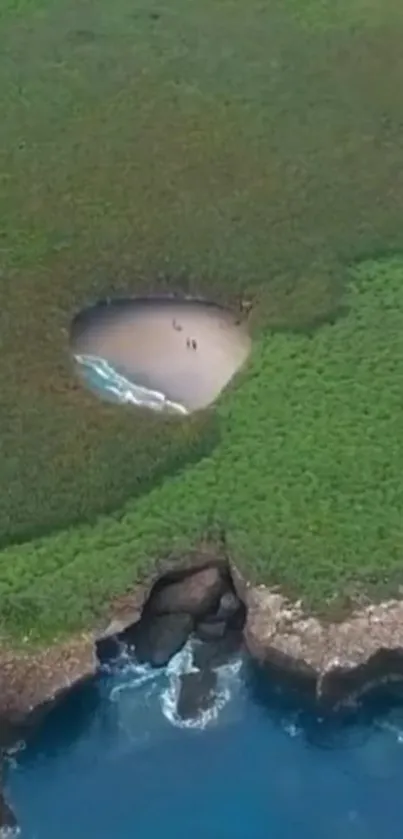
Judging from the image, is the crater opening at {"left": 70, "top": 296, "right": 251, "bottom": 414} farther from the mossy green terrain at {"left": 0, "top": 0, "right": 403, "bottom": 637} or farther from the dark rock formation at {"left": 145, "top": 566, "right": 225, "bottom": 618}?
the dark rock formation at {"left": 145, "top": 566, "right": 225, "bottom": 618}

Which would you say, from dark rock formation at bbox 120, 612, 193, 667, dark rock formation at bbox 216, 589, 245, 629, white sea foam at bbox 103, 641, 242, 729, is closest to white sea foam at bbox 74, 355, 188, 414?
dark rock formation at bbox 216, 589, 245, 629

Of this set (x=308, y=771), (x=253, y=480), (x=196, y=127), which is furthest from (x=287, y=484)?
(x=196, y=127)

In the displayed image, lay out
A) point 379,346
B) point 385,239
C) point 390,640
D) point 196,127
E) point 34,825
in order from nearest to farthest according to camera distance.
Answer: point 34,825
point 390,640
point 379,346
point 385,239
point 196,127

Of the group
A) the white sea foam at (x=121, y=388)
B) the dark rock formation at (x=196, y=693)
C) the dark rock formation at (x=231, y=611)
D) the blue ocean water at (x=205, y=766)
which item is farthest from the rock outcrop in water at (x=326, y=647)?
the white sea foam at (x=121, y=388)

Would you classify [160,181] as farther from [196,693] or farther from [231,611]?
[196,693]

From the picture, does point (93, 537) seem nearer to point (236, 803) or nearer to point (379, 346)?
point (236, 803)

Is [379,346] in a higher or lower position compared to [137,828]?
higher

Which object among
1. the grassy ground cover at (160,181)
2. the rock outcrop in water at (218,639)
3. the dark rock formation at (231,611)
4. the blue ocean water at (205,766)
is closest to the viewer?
the blue ocean water at (205,766)

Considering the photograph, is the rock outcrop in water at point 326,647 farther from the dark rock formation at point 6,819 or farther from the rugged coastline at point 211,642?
the dark rock formation at point 6,819
